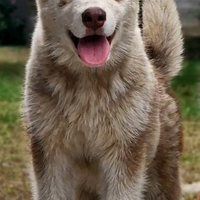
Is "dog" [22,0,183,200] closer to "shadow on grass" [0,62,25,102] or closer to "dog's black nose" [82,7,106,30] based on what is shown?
"dog's black nose" [82,7,106,30]

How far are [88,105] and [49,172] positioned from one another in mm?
488

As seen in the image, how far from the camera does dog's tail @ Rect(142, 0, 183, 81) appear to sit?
5629 mm

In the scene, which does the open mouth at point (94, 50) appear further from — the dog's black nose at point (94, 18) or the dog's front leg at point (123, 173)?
the dog's front leg at point (123, 173)

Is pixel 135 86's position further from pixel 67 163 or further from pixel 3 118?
pixel 3 118

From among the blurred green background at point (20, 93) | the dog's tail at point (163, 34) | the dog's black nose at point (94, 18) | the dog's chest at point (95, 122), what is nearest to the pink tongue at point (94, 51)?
the dog's black nose at point (94, 18)

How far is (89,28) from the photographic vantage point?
4.40 meters

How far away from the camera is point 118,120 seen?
4785 mm

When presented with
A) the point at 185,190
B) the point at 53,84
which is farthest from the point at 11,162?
the point at 53,84

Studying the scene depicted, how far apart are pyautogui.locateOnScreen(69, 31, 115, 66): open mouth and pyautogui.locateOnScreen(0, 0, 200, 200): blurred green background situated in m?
1.00

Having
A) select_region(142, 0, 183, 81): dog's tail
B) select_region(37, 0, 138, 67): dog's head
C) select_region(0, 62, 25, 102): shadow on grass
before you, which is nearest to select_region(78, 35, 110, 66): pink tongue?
select_region(37, 0, 138, 67): dog's head

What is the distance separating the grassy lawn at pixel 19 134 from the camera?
676 centimetres

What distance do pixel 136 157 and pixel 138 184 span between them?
194 millimetres

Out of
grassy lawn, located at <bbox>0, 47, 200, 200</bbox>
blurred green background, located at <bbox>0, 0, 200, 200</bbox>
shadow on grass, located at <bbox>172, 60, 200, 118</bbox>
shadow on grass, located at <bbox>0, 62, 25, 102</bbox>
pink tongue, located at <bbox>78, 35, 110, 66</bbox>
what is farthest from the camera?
shadow on grass, located at <bbox>0, 62, 25, 102</bbox>

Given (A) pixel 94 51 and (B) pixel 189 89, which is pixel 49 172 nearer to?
(A) pixel 94 51
